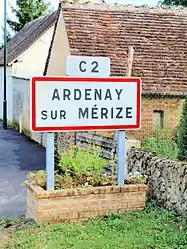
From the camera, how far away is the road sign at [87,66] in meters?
7.77

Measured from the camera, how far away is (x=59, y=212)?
7.37 m

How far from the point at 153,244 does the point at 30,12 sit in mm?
42833

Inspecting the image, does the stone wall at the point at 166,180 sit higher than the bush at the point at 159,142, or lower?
higher

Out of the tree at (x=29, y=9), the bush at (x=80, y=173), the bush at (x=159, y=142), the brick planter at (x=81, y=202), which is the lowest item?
the bush at (x=159, y=142)

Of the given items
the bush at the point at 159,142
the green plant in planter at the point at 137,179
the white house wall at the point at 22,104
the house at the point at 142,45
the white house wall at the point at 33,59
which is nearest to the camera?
the green plant in planter at the point at 137,179

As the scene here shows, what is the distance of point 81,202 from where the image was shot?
7.49m

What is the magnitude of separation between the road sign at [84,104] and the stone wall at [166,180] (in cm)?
86

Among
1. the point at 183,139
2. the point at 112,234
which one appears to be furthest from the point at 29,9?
the point at 112,234

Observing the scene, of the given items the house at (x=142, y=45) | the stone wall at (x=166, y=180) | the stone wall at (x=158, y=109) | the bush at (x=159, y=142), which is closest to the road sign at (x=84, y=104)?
the stone wall at (x=166, y=180)

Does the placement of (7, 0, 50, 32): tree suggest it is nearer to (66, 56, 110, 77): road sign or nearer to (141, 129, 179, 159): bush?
(141, 129, 179, 159): bush

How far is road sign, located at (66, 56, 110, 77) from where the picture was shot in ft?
25.5

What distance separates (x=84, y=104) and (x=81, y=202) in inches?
58.3

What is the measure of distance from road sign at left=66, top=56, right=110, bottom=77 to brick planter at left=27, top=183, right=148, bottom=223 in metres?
1.77

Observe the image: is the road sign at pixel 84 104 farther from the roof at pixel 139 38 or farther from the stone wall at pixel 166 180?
the roof at pixel 139 38
